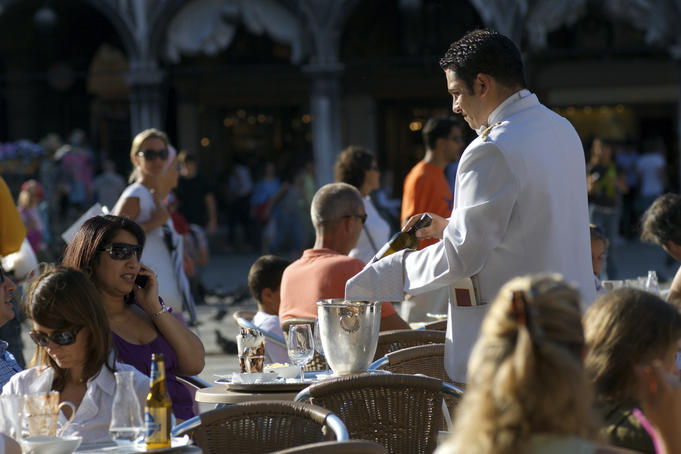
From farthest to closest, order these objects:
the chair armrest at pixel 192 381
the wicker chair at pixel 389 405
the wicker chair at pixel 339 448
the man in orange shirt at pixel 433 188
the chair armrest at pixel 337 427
Result: the man in orange shirt at pixel 433 188 → the chair armrest at pixel 192 381 → the wicker chair at pixel 389 405 → the chair armrest at pixel 337 427 → the wicker chair at pixel 339 448

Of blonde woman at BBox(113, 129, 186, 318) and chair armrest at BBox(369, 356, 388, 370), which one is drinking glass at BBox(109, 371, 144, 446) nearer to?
chair armrest at BBox(369, 356, 388, 370)

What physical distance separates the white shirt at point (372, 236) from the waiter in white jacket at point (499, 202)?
3361mm

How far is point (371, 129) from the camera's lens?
72.3 feet

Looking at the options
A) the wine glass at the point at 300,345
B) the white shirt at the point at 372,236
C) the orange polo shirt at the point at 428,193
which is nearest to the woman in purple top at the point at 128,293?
the wine glass at the point at 300,345

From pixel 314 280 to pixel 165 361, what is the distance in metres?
1.25

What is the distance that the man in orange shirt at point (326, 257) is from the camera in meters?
5.22

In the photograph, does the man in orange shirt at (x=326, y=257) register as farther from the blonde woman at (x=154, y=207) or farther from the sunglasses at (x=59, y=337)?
the sunglasses at (x=59, y=337)

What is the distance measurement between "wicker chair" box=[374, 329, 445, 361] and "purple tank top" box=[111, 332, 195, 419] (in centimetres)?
103

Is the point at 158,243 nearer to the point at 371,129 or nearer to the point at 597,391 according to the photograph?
the point at 597,391

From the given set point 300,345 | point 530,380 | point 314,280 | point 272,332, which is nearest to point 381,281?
point 300,345

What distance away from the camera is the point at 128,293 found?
421 cm

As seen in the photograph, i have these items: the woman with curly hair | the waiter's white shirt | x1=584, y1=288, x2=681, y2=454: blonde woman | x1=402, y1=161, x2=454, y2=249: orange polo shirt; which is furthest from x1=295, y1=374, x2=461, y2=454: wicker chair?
x1=402, y1=161, x2=454, y2=249: orange polo shirt

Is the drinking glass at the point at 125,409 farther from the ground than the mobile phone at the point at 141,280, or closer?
closer

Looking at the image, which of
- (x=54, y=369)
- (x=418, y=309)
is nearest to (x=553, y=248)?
(x=54, y=369)
